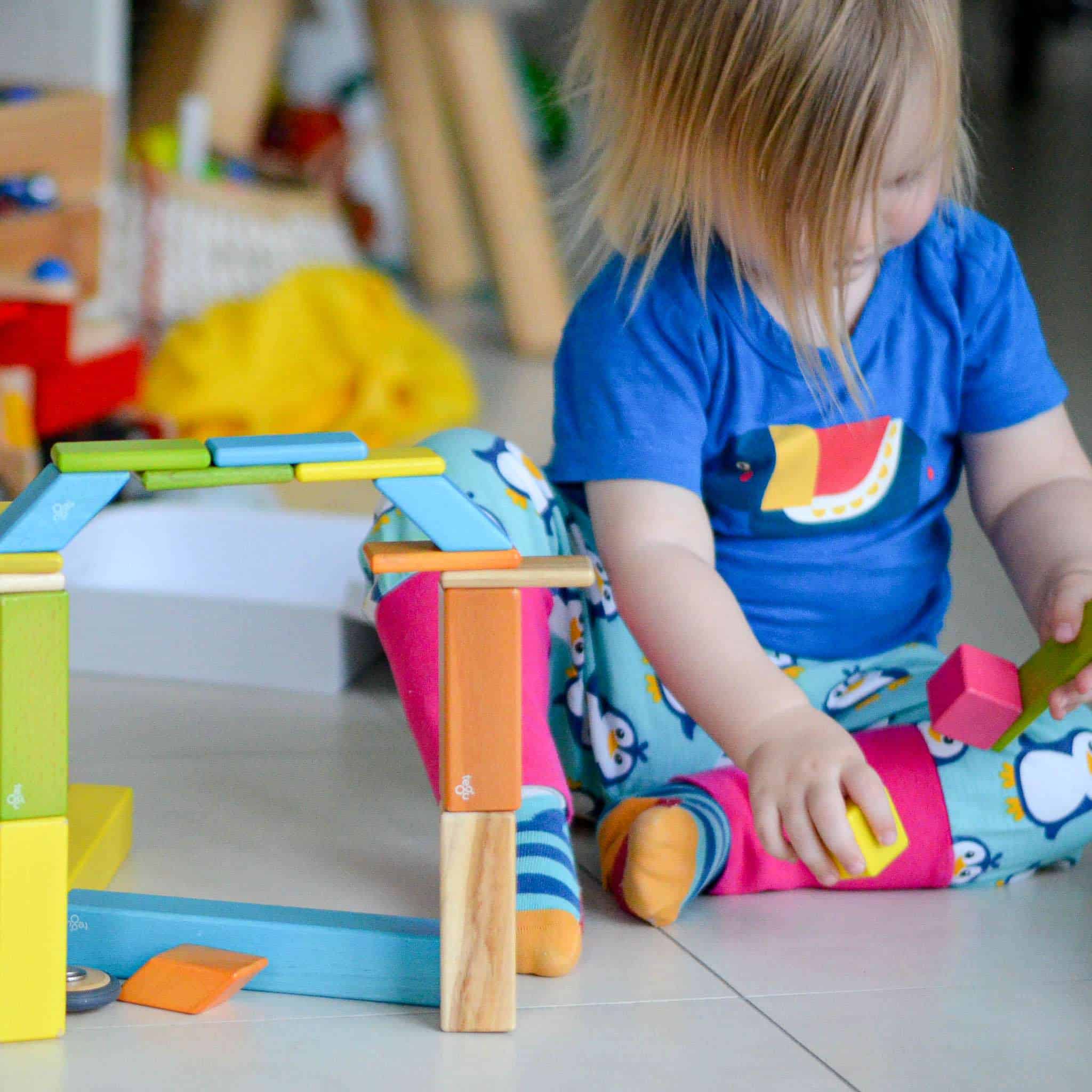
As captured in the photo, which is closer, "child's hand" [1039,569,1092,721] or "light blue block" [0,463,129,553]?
"light blue block" [0,463,129,553]

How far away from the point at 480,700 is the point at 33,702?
0.15m

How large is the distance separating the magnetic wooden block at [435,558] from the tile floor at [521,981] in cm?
17

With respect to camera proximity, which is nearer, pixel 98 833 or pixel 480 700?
pixel 480 700

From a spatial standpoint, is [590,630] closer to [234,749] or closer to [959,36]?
[234,749]

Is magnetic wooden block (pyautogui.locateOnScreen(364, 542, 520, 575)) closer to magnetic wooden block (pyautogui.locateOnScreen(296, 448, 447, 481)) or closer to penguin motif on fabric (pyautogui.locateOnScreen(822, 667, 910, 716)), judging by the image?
magnetic wooden block (pyautogui.locateOnScreen(296, 448, 447, 481))

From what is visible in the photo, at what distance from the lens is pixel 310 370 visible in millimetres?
1664

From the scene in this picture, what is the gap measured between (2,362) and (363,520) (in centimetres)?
33

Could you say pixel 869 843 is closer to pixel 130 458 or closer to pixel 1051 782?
pixel 1051 782

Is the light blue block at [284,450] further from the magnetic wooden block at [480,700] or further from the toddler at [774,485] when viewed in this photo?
the toddler at [774,485]

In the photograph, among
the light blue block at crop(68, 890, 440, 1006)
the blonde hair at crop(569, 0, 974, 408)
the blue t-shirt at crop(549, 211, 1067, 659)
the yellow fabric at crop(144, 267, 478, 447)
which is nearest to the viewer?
the light blue block at crop(68, 890, 440, 1006)

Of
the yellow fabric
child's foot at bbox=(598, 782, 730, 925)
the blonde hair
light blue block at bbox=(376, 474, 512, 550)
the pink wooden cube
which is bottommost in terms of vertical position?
child's foot at bbox=(598, 782, 730, 925)

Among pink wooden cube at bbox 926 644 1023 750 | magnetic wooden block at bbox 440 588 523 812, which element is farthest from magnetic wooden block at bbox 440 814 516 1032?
pink wooden cube at bbox 926 644 1023 750

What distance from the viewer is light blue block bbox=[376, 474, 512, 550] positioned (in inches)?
19.5

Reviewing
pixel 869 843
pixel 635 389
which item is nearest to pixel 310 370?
pixel 635 389
